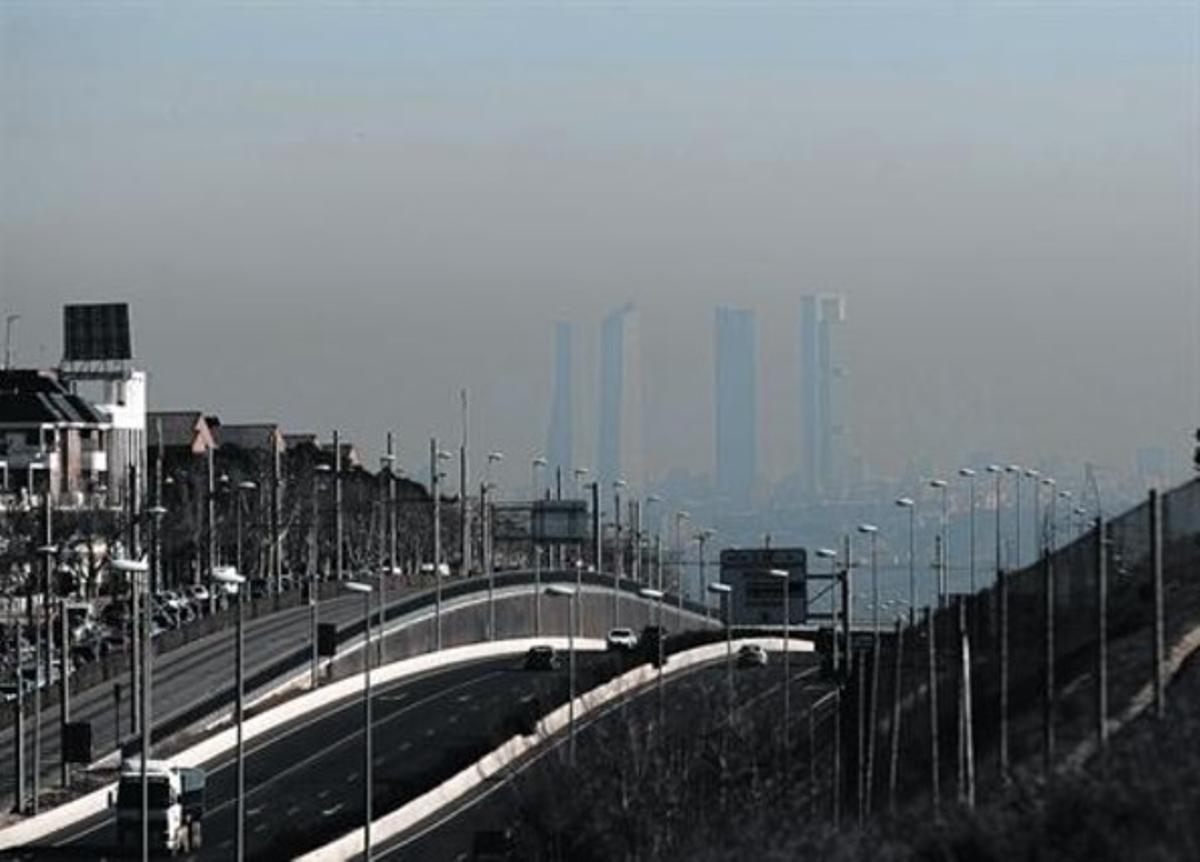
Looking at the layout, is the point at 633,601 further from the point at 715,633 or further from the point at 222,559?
the point at 715,633

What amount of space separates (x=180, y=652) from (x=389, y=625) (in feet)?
32.5

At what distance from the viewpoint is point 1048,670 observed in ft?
122

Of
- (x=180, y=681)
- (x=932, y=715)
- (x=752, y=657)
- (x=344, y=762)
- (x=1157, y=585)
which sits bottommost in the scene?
(x=344, y=762)

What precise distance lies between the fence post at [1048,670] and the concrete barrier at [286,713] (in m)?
37.3

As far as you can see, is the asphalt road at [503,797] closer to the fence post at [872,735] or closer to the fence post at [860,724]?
the fence post at [860,724]

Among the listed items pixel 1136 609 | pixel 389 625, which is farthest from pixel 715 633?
pixel 1136 609

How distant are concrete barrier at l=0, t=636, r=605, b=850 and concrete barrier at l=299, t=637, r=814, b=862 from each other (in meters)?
4.79

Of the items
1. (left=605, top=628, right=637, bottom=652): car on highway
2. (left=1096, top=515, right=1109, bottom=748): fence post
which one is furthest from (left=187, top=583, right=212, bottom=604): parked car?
(left=1096, top=515, right=1109, bottom=748): fence post

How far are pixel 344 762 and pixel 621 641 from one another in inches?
1625

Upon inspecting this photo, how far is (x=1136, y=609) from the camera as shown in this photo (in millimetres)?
48000

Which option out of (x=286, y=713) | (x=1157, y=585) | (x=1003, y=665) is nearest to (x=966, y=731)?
(x=1003, y=665)

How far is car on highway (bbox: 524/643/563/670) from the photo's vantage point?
5012 inches

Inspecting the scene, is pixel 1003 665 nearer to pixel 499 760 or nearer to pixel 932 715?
pixel 932 715

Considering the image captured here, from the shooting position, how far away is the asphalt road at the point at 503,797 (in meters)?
74.5
